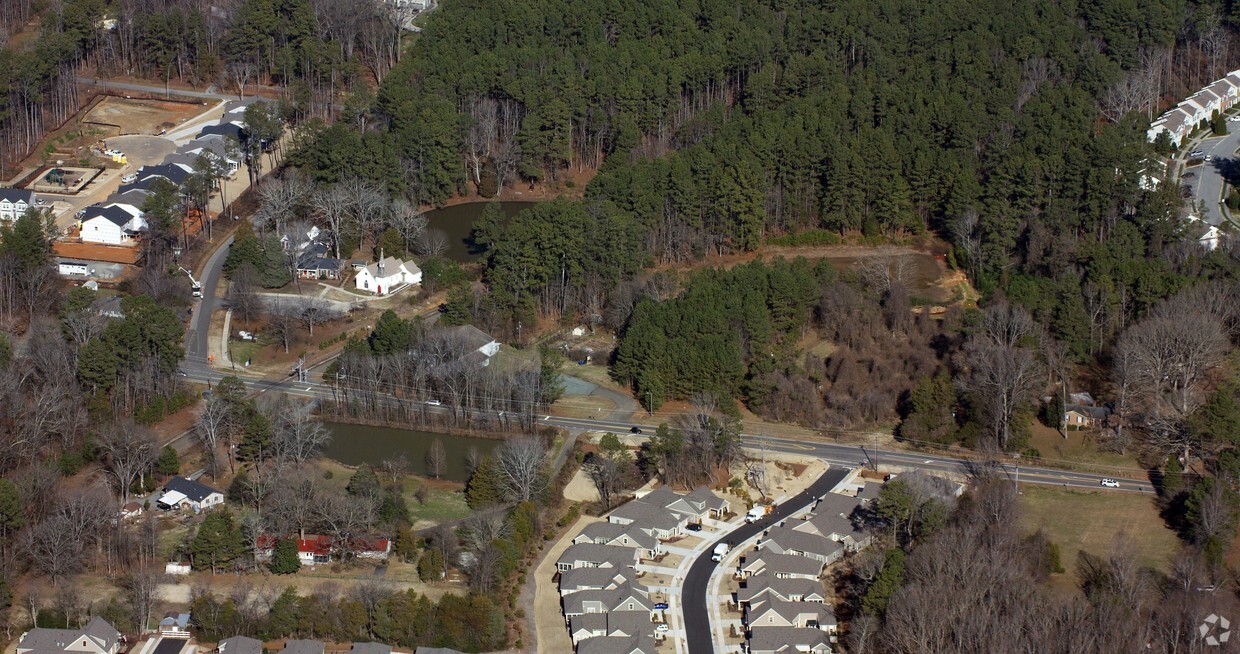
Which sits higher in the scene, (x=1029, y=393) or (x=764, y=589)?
(x=1029, y=393)

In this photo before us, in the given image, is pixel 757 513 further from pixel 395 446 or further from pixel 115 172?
pixel 115 172

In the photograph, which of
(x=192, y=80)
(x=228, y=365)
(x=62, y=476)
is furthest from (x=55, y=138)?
(x=62, y=476)

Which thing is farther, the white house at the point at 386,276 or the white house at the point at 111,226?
the white house at the point at 111,226

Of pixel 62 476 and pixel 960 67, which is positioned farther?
pixel 960 67

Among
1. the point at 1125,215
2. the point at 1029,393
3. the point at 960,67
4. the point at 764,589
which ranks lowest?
the point at 764,589

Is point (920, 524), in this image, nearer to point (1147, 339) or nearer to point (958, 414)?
point (958, 414)

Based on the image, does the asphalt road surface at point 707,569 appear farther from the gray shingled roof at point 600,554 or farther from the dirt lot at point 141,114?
the dirt lot at point 141,114

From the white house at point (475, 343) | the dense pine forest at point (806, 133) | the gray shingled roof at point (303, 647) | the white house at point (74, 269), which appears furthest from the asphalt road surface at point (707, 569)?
the white house at point (74, 269)
